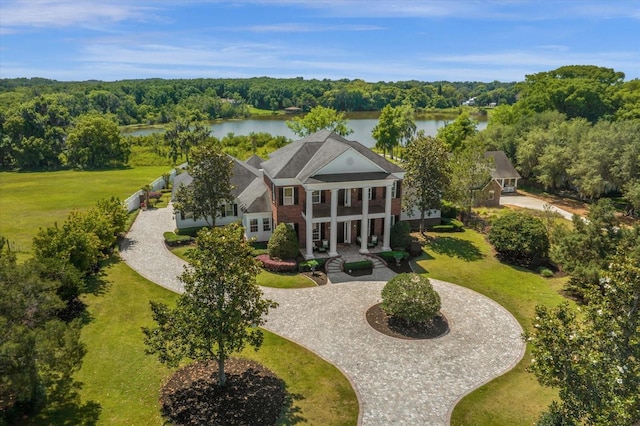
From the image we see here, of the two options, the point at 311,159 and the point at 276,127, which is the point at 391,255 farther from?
the point at 276,127

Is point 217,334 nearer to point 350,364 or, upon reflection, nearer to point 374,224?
point 350,364

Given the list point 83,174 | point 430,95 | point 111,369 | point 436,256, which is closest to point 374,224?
point 436,256

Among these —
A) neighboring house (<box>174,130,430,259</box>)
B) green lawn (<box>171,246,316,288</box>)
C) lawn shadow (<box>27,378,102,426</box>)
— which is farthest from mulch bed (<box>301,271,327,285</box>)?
lawn shadow (<box>27,378,102,426</box>)

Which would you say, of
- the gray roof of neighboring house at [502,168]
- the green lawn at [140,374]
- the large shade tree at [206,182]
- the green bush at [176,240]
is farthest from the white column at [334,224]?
the gray roof of neighboring house at [502,168]

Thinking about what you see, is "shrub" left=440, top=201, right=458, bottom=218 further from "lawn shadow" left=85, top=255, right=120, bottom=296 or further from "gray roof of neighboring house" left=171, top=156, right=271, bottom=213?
"lawn shadow" left=85, top=255, right=120, bottom=296

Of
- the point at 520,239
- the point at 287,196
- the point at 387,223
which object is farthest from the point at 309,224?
the point at 520,239

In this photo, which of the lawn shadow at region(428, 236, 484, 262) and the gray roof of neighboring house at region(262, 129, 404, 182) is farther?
the lawn shadow at region(428, 236, 484, 262)
